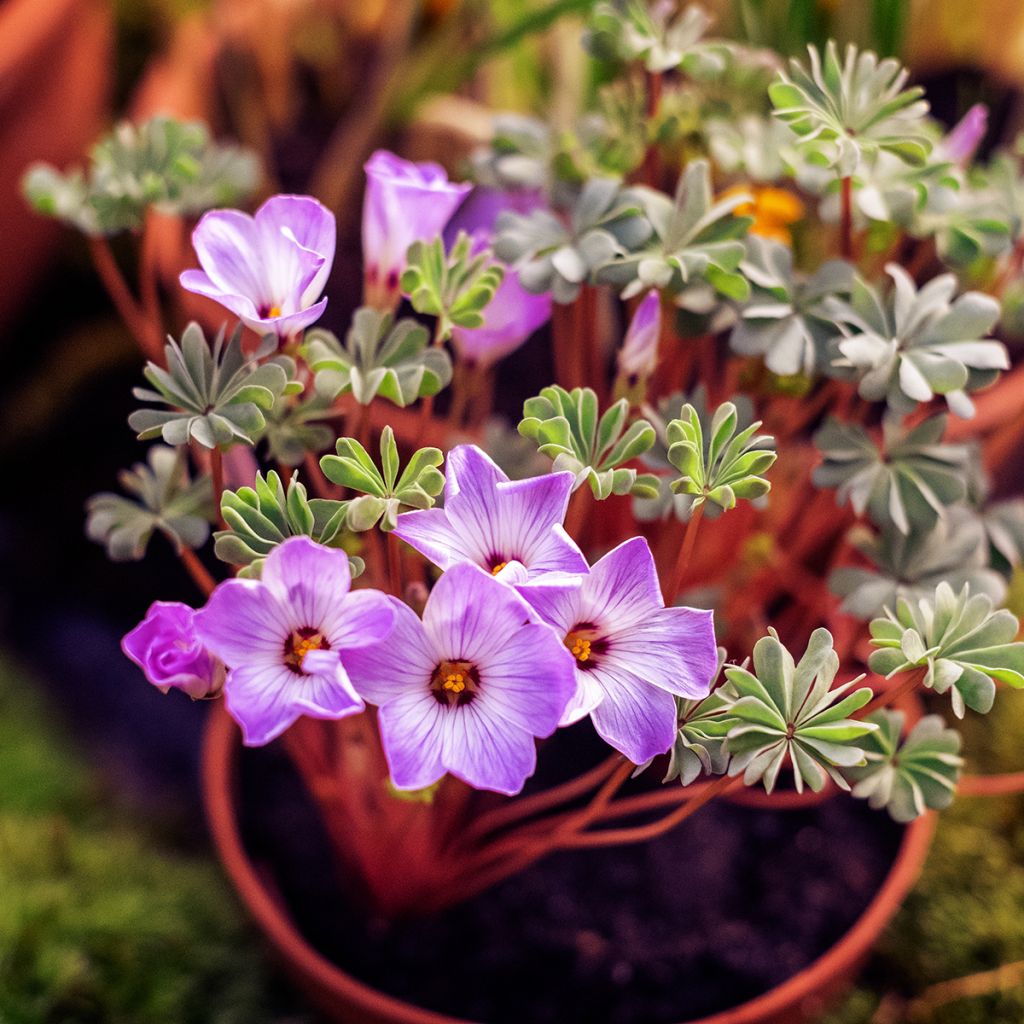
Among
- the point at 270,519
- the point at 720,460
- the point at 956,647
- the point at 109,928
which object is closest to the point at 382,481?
the point at 270,519

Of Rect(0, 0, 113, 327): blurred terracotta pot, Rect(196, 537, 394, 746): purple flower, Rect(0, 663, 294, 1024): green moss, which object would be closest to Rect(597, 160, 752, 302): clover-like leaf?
Rect(196, 537, 394, 746): purple flower

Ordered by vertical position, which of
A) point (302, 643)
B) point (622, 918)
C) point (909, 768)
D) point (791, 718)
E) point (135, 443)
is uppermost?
point (302, 643)

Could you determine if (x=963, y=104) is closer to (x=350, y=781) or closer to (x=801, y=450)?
(x=801, y=450)

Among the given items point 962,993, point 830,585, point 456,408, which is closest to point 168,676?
point 456,408

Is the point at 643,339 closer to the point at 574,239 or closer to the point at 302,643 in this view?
the point at 574,239

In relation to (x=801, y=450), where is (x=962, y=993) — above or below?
below
